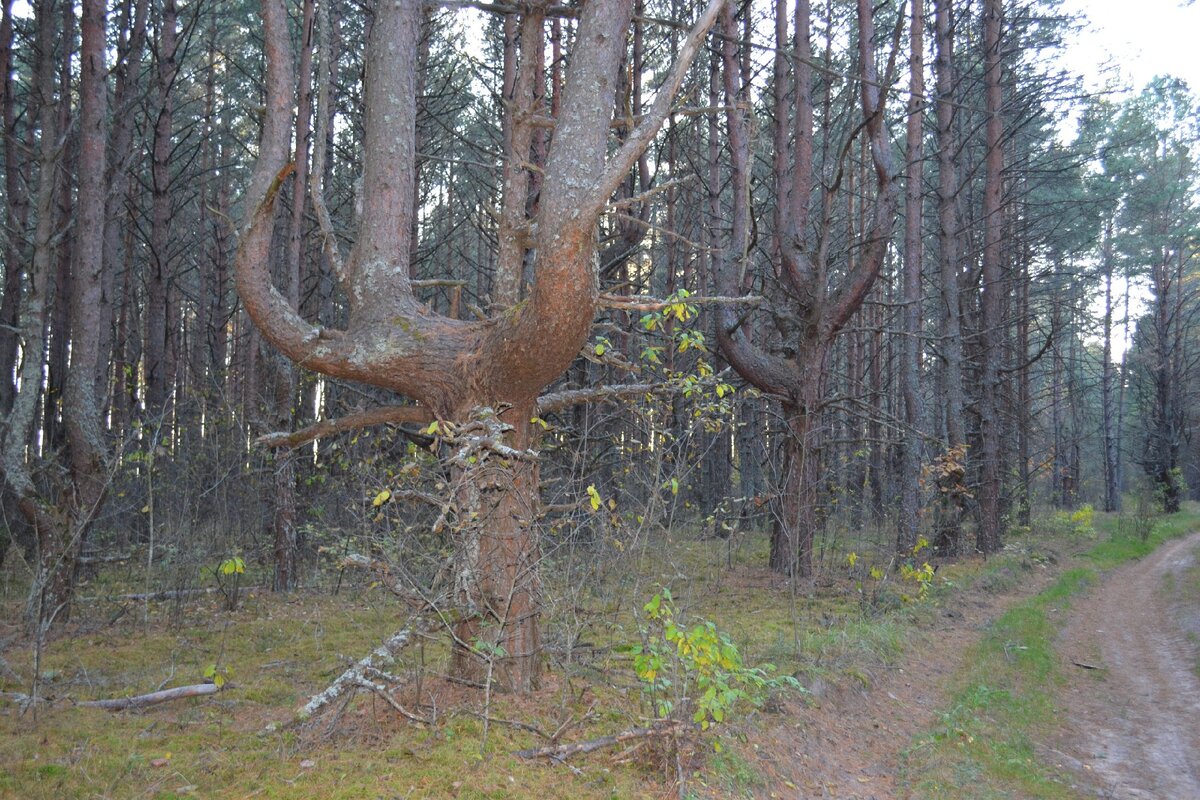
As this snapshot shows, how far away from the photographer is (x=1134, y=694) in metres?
8.72

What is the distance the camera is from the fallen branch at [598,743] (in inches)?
178

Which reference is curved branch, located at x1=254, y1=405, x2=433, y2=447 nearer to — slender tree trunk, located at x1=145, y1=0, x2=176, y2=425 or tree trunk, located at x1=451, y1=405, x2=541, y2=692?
tree trunk, located at x1=451, y1=405, x2=541, y2=692

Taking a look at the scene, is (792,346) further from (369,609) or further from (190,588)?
(190,588)

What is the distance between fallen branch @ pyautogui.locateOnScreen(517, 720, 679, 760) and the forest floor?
0.24 ft

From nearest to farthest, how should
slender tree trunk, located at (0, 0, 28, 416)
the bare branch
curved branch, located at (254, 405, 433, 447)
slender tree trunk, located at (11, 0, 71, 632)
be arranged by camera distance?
the bare branch < curved branch, located at (254, 405, 433, 447) < slender tree trunk, located at (11, 0, 71, 632) < slender tree trunk, located at (0, 0, 28, 416)

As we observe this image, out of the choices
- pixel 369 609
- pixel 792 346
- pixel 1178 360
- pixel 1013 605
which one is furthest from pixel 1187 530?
pixel 369 609

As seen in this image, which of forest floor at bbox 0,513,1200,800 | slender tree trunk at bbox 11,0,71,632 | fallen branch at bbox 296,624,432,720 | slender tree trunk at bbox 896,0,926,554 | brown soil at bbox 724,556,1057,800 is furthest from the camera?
slender tree trunk at bbox 896,0,926,554

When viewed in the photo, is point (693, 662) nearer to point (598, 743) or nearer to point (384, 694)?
point (598, 743)

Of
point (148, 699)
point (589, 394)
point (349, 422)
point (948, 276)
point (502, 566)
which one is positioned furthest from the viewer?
point (948, 276)

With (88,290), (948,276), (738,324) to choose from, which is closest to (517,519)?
(88,290)

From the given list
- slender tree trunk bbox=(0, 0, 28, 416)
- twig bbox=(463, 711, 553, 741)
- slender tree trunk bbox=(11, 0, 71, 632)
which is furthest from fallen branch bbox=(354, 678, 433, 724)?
slender tree trunk bbox=(0, 0, 28, 416)

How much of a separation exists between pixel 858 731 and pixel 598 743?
2.88 m

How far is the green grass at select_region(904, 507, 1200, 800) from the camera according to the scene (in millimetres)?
5848

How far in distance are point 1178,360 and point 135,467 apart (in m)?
34.4
